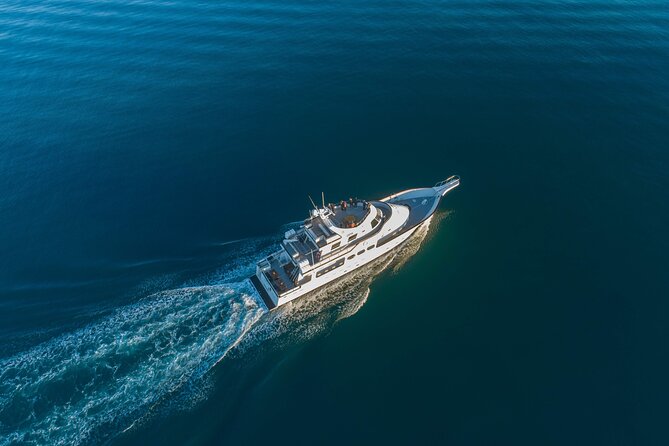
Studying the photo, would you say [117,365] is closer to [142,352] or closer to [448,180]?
[142,352]

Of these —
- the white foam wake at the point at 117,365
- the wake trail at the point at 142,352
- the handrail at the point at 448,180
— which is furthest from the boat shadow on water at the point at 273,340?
the handrail at the point at 448,180

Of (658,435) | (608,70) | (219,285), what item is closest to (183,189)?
(219,285)

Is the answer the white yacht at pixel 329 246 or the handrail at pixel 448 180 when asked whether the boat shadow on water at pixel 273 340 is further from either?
the handrail at pixel 448 180

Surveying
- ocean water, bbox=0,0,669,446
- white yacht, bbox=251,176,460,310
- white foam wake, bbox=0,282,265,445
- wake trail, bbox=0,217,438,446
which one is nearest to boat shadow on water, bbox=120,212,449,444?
Answer: wake trail, bbox=0,217,438,446

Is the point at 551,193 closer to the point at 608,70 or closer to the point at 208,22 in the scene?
the point at 608,70

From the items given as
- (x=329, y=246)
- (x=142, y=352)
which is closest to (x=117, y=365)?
(x=142, y=352)
